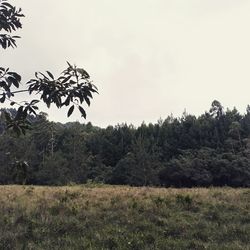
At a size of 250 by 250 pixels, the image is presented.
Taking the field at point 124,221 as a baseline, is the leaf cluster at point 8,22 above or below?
above

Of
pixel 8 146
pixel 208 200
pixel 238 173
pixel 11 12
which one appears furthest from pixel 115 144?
pixel 11 12

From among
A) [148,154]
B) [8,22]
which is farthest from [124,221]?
[148,154]

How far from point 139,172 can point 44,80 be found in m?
67.3

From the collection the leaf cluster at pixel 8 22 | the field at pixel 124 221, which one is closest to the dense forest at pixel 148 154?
the field at pixel 124 221

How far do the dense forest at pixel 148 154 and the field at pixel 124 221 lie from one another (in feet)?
112

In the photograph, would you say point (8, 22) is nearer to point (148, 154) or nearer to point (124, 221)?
point (124, 221)

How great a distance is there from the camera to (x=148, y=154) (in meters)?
72.4

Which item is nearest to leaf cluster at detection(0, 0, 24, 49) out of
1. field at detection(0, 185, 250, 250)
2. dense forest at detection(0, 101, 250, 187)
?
field at detection(0, 185, 250, 250)

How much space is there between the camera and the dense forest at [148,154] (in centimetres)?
7012

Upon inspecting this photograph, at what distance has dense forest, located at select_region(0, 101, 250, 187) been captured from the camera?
230 feet

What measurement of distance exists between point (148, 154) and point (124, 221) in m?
58.5

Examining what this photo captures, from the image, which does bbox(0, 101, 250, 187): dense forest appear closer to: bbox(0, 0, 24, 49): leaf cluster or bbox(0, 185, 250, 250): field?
bbox(0, 185, 250, 250): field

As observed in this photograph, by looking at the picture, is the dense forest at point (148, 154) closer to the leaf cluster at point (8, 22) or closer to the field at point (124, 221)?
the field at point (124, 221)

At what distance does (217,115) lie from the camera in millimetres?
116750
